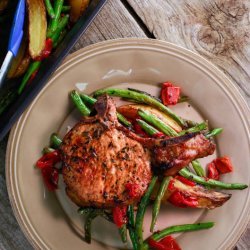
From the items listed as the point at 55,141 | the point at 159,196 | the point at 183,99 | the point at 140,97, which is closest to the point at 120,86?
the point at 140,97

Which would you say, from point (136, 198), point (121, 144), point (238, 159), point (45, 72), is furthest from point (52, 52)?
point (238, 159)

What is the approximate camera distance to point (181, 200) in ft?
9.05

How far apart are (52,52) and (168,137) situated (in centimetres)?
77

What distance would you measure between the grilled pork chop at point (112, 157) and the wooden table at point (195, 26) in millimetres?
650

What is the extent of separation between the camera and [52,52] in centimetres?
286

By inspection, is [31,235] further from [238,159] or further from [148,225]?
[238,159]

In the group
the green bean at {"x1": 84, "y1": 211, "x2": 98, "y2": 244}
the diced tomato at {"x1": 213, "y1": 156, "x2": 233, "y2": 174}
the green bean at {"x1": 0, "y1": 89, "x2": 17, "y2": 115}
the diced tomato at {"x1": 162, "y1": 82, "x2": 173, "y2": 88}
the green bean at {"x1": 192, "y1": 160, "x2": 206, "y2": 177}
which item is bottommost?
the diced tomato at {"x1": 213, "y1": 156, "x2": 233, "y2": 174}

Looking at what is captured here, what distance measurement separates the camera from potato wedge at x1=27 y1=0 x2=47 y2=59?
2734mm

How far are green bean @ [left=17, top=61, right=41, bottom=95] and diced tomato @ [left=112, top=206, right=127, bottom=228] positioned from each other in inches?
31.9

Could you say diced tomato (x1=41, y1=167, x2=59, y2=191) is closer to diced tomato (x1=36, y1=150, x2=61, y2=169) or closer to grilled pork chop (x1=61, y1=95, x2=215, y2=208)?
diced tomato (x1=36, y1=150, x2=61, y2=169)

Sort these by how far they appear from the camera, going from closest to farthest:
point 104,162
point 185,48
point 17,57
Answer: point 104,162 → point 17,57 → point 185,48

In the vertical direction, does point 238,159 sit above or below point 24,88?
below

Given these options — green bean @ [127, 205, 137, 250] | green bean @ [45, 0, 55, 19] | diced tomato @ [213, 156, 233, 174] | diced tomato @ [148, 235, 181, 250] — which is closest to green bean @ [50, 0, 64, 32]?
green bean @ [45, 0, 55, 19]

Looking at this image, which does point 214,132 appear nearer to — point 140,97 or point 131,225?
point 140,97
